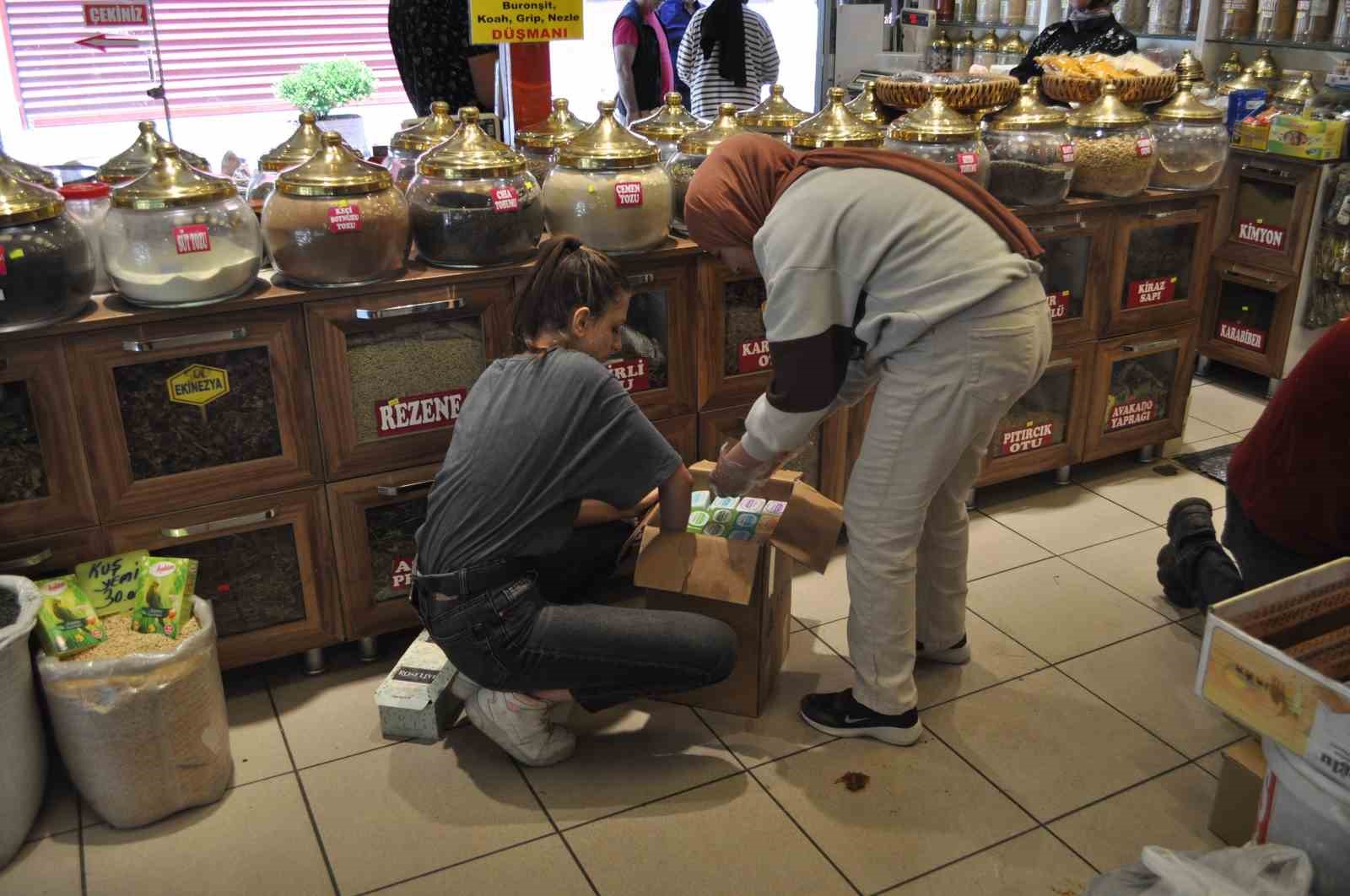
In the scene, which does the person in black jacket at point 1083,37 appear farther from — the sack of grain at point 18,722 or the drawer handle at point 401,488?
the sack of grain at point 18,722

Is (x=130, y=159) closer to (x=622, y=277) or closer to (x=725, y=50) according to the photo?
(x=622, y=277)

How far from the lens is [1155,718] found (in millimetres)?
2590

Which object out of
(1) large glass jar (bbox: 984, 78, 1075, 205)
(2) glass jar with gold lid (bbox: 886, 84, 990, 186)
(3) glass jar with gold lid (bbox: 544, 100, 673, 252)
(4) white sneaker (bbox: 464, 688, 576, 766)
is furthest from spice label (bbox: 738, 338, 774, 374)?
(4) white sneaker (bbox: 464, 688, 576, 766)

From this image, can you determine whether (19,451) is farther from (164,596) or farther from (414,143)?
(414,143)

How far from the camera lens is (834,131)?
2887mm

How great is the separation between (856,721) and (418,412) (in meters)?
1.19

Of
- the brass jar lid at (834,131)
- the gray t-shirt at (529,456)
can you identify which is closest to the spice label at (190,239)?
the gray t-shirt at (529,456)

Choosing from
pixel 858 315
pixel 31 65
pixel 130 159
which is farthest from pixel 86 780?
pixel 31 65

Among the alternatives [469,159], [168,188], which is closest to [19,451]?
[168,188]

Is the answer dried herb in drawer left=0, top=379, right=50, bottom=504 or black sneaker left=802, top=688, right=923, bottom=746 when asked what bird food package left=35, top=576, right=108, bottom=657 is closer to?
dried herb in drawer left=0, top=379, right=50, bottom=504

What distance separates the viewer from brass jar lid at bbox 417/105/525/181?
2500 mm

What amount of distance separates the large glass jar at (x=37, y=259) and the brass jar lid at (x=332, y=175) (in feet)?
1.36

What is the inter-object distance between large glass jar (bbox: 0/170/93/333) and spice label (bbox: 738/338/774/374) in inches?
59.4

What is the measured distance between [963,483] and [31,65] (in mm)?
6547
